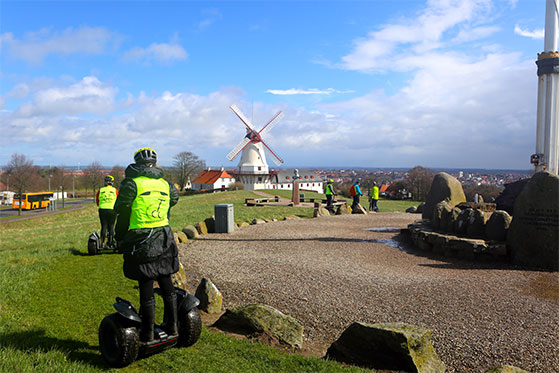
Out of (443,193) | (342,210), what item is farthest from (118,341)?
(342,210)

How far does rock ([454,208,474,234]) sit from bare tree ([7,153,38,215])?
52.7 meters

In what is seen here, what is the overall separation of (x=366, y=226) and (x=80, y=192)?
90.8m

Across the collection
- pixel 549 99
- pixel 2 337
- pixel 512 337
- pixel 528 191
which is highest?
pixel 549 99

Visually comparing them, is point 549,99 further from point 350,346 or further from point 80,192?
point 80,192

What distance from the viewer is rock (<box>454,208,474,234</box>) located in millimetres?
11750

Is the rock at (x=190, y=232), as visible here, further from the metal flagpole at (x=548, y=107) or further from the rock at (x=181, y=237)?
the metal flagpole at (x=548, y=107)

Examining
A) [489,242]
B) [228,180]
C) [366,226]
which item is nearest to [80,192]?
[228,180]

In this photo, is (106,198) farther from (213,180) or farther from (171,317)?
(213,180)

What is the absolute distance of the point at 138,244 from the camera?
14.5 ft

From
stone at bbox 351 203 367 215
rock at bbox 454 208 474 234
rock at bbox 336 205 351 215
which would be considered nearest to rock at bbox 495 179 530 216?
rock at bbox 454 208 474 234

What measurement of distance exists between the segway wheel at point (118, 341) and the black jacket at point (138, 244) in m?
0.53

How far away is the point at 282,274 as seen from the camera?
29.7ft

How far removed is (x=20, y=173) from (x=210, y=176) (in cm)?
4328

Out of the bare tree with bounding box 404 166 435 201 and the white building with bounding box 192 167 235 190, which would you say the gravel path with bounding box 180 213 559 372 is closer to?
the bare tree with bounding box 404 166 435 201
